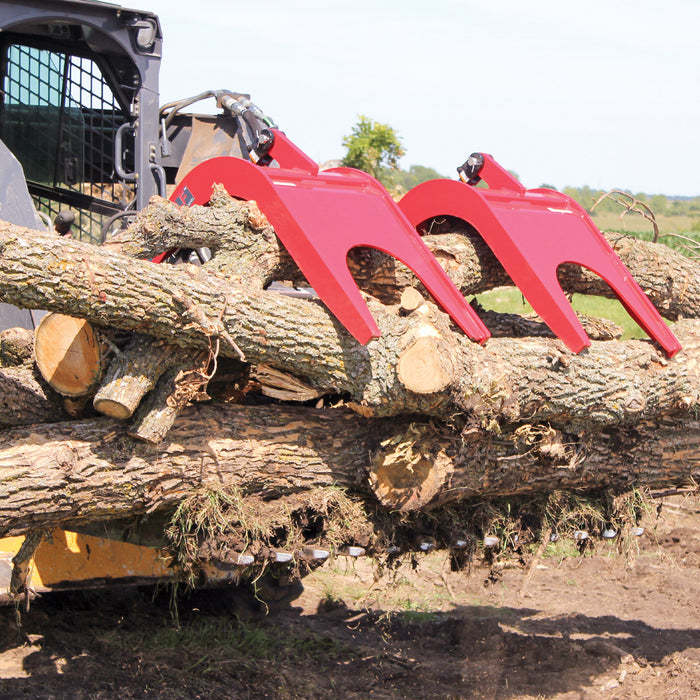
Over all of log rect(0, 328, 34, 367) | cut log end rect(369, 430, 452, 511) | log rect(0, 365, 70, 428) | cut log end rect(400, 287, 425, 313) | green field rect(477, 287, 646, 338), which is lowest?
green field rect(477, 287, 646, 338)

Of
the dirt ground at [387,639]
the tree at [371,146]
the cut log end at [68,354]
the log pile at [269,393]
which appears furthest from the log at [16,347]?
the tree at [371,146]

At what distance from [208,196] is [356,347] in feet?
3.99

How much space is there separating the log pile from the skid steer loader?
17 centimetres

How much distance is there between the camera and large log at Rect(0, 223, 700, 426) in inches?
109

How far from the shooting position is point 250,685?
12.8 feet

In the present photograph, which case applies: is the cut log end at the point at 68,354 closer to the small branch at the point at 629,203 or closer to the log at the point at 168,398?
the log at the point at 168,398

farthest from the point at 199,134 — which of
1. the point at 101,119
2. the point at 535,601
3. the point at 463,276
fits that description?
the point at 535,601

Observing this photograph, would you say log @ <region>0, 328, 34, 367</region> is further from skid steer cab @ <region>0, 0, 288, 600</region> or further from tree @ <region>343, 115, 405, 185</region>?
tree @ <region>343, 115, 405, 185</region>

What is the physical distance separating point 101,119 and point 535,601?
4260 mm

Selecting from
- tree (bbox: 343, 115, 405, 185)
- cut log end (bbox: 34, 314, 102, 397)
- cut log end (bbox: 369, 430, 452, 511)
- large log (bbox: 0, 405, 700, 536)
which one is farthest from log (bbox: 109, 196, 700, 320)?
tree (bbox: 343, 115, 405, 185)

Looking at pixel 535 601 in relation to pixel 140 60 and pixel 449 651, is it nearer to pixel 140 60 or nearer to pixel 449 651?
pixel 449 651

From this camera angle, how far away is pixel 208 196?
157 inches

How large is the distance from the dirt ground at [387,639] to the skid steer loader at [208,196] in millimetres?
409

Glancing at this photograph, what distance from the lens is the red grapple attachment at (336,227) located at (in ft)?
10.9
